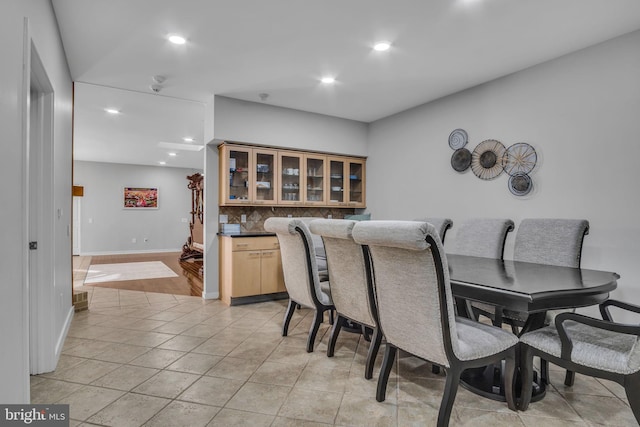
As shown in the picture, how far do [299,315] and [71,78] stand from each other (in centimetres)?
348

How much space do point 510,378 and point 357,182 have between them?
13.2ft

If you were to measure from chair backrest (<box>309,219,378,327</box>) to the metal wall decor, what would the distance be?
87.1 inches

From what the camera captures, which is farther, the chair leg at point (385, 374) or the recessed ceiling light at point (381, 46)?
the recessed ceiling light at point (381, 46)

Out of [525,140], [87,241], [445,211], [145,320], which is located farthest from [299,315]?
[87,241]

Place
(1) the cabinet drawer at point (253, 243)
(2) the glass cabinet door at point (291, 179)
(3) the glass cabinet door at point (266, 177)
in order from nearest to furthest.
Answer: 1. (1) the cabinet drawer at point (253, 243)
2. (3) the glass cabinet door at point (266, 177)
3. (2) the glass cabinet door at point (291, 179)

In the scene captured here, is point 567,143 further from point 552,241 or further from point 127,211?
point 127,211

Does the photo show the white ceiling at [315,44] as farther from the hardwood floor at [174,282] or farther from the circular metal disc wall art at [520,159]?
the hardwood floor at [174,282]

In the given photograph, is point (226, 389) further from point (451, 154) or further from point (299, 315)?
point (451, 154)

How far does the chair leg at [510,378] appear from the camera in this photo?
1924 mm

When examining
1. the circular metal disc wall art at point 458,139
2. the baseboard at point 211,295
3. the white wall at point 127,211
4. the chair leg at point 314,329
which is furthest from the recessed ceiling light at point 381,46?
the white wall at point 127,211

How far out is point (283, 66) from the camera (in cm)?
353

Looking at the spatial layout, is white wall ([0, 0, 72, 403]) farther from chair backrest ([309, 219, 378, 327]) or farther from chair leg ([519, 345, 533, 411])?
chair leg ([519, 345, 533, 411])

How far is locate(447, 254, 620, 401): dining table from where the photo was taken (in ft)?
5.54

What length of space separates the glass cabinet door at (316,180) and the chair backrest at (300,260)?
2232 millimetres
